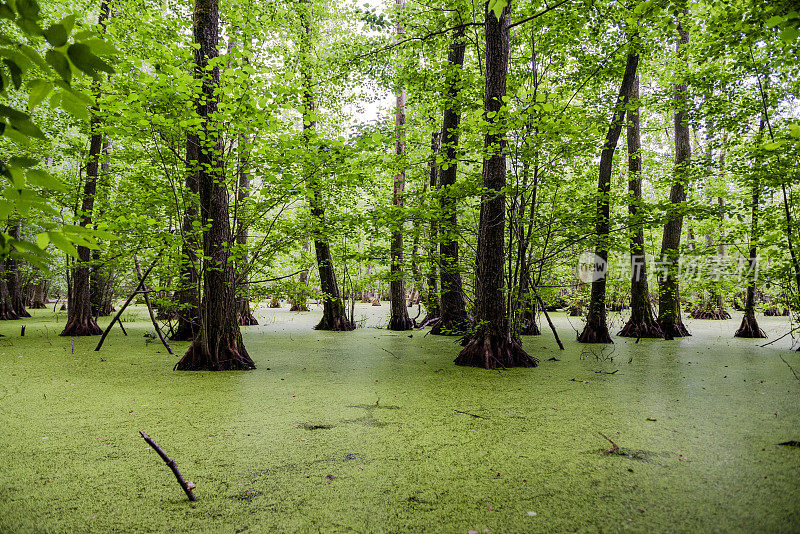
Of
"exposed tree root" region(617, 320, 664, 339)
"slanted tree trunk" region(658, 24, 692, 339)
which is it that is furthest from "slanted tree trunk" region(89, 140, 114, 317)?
"slanted tree trunk" region(658, 24, 692, 339)

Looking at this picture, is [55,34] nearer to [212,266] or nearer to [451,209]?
[212,266]

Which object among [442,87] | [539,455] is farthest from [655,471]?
[442,87]

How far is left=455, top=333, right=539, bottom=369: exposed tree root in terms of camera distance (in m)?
4.14

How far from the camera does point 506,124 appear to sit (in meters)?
3.42

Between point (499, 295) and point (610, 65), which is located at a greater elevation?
point (610, 65)

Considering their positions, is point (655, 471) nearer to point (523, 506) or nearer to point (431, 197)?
point (523, 506)

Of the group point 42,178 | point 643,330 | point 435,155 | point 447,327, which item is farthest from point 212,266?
point 643,330

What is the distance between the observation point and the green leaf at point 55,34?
703 mm

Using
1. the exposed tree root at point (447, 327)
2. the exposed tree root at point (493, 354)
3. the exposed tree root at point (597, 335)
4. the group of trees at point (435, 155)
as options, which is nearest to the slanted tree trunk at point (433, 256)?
the group of trees at point (435, 155)

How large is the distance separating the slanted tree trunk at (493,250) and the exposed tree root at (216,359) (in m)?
2.26

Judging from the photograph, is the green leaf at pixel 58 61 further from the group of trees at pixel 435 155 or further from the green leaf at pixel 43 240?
the group of trees at pixel 435 155

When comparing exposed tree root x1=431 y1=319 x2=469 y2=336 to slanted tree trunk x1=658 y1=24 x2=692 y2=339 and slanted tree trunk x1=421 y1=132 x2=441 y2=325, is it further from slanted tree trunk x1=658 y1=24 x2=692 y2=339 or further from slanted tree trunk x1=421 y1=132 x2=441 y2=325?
slanted tree trunk x1=658 y1=24 x2=692 y2=339

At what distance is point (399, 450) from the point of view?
6.47 feet

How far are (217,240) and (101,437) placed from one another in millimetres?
2031
